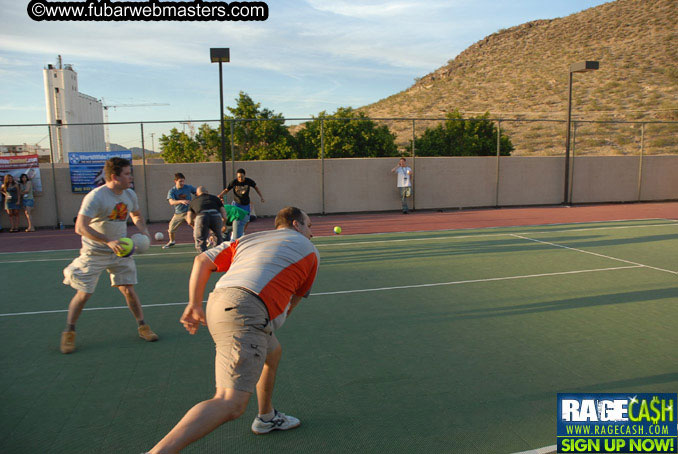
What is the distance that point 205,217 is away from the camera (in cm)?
933

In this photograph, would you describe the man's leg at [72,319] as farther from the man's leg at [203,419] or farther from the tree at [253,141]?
the tree at [253,141]

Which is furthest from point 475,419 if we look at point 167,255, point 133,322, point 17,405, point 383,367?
point 167,255

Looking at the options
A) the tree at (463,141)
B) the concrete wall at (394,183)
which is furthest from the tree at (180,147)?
the concrete wall at (394,183)

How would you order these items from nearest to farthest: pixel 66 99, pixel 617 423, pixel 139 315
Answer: pixel 617 423, pixel 139 315, pixel 66 99

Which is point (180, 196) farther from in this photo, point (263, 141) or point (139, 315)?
point (263, 141)

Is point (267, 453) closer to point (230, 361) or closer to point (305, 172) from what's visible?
point (230, 361)

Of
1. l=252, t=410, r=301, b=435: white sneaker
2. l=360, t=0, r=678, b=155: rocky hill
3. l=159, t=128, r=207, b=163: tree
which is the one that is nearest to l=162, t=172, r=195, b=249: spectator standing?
l=252, t=410, r=301, b=435: white sneaker

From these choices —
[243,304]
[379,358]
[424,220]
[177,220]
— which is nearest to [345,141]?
[424,220]

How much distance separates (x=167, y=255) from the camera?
37.4 ft

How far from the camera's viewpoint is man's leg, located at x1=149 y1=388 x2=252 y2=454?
272 centimetres

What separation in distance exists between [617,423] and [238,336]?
306 centimetres

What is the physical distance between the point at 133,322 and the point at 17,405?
2.31 m

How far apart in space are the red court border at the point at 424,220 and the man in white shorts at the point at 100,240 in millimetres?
7980

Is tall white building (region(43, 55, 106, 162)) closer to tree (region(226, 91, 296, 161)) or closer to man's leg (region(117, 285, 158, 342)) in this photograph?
Result: tree (region(226, 91, 296, 161))
